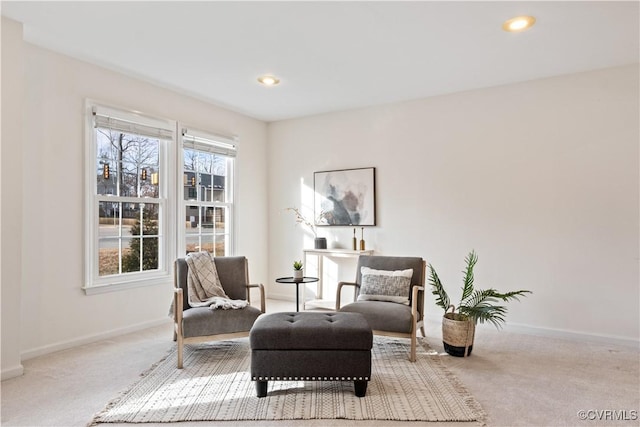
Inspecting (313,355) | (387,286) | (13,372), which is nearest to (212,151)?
(387,286)

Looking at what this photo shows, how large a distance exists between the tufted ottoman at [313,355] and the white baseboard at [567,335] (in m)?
2.40

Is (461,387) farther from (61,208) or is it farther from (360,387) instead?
(61,208)

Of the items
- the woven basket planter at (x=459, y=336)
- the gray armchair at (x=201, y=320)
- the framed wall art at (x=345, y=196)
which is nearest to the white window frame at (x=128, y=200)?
the gray armchair at (x=201, y=320)

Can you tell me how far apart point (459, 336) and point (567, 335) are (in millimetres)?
1434

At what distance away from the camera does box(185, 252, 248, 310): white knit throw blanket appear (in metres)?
3.57

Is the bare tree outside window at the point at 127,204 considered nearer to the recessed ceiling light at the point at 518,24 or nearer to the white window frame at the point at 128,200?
the white window frame at the point at 128,200

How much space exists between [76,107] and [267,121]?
2768 millimetres

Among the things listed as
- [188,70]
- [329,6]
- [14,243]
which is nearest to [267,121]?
[188,70]

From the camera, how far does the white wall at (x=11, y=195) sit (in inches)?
114

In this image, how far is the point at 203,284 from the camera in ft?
12.2

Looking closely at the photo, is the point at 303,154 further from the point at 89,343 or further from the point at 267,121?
the point at 89,343

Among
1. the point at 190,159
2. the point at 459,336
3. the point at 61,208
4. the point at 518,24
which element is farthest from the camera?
the point at 190,159

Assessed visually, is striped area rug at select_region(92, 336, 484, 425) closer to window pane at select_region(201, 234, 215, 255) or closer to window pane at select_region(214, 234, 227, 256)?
window pane at select_region(201, 234, 215, 255)

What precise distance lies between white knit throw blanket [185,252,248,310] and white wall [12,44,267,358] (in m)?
0.96
